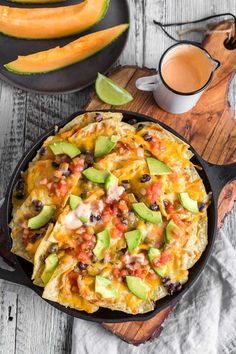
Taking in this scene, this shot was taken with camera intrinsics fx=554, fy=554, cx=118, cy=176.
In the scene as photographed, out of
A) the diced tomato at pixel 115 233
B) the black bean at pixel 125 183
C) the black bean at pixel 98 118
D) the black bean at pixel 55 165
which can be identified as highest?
the black bean at pixel 98 118

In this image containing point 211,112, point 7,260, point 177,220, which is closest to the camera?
point 177,220

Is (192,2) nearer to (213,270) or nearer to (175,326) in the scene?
(213,270)

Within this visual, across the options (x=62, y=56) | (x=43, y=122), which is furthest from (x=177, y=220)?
(x=62, y=56)

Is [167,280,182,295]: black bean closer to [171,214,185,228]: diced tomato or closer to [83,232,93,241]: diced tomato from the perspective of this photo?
[171,214,185,228]: diced tomato

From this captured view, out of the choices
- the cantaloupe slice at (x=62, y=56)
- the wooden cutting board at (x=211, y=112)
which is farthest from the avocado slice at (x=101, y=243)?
the cantaloupe slice at (x=62, y=56)

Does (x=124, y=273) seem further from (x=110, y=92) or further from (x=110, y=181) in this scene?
(x=110, y=92)


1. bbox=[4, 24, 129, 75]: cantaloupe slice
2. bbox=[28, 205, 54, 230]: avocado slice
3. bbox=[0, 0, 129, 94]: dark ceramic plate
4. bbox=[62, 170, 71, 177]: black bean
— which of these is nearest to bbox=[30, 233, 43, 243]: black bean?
bbox=[28, 205, 54, 230]: avocado slice

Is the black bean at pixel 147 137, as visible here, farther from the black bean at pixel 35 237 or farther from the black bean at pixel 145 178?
the black bean at pixel 35 237
